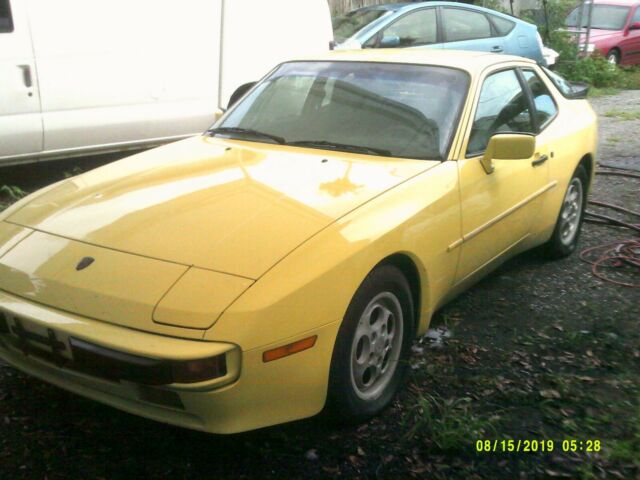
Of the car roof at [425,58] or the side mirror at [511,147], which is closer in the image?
the side mirror at [511,147]

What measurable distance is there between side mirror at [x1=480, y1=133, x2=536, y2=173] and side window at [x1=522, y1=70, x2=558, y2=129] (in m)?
1.02

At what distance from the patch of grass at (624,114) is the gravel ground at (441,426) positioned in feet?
23.7

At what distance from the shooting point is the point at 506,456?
2.89 metres

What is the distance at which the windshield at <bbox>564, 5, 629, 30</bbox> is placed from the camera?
53.3ft

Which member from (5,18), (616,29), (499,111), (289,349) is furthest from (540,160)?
(616,29)

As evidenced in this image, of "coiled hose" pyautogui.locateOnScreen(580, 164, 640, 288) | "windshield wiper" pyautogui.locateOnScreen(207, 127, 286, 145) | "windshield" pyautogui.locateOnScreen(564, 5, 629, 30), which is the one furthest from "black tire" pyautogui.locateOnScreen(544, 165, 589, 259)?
"windshield" pyautogui.locateOnScreen(564, 5, 629, 30)

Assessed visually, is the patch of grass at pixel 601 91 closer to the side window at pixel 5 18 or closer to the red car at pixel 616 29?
the red car at pixel 616 29

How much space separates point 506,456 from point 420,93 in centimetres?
191

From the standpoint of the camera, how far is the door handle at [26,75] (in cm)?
577

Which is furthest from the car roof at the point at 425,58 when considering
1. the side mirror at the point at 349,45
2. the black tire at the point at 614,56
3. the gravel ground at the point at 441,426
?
the black tire at the point at 614,56

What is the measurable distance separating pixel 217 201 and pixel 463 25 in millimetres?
7722

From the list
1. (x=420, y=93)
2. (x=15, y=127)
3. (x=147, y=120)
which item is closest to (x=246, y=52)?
(x=147, y=120)

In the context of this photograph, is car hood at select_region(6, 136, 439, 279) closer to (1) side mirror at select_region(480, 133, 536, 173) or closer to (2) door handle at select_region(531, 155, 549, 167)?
(1) side mirror at select_region(480, 133, 536, 173)

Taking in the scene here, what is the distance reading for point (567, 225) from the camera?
5.15 meters
